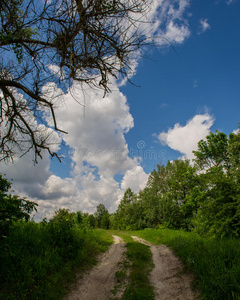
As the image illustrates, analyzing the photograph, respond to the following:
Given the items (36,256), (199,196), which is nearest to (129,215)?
(199,196)

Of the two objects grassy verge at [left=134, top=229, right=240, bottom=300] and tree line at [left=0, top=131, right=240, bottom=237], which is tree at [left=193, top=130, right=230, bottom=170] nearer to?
tree line at [left=0, top=131, right=240, bottom=237]

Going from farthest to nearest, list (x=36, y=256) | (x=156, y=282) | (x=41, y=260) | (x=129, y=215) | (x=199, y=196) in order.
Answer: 1. (x=129, y=215)
2. (x=199, y=196)
3. (x=156, y=282)
4. (x=36, y=256)
5. (x=41, y=260)

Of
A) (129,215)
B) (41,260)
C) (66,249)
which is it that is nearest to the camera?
(41,260)

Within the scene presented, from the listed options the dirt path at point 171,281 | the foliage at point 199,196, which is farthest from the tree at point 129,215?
the dirt path at point 171,281

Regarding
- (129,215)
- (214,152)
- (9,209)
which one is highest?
(214,152)

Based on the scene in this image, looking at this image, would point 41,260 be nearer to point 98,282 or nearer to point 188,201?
point 98,282

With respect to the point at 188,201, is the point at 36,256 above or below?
below

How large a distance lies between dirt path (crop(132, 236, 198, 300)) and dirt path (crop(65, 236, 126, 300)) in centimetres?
139

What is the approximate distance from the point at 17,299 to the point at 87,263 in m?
3.45

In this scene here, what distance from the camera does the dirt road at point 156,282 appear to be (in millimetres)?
4543

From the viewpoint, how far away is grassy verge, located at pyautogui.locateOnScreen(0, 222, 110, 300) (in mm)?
4016

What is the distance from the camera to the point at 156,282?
5.41 meters

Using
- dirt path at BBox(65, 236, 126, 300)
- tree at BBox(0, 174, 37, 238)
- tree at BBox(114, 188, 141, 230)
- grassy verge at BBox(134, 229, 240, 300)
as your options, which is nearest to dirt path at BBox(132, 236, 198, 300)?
grassy verge at BBox(134, 229, 240, 300)

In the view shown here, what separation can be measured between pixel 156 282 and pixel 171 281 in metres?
0.47
